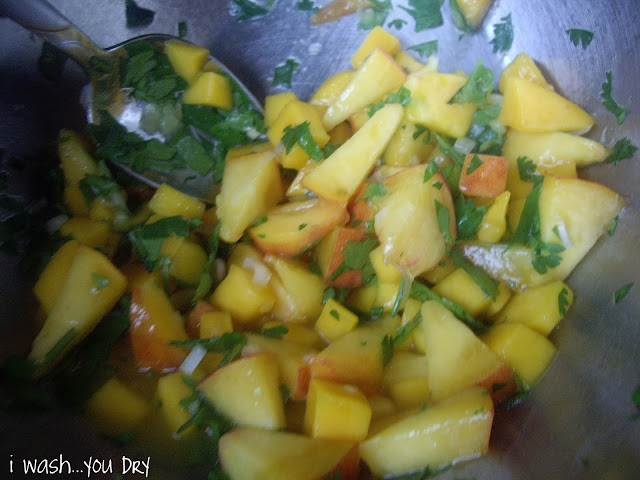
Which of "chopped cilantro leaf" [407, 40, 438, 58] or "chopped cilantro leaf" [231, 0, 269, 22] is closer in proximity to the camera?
"chopped cilantro leaf" [407, 40, 438, 58]

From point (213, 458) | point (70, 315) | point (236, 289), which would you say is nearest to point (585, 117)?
point (236, 289)

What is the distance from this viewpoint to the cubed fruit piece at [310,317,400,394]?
5.52 ft

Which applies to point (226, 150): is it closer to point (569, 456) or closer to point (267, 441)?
point (267, 441)

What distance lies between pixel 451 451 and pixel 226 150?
165 centimetres

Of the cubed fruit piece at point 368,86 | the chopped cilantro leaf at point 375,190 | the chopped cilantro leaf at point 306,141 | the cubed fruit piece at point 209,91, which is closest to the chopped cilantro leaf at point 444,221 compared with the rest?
the chopped cilantro leaf at point 375,190

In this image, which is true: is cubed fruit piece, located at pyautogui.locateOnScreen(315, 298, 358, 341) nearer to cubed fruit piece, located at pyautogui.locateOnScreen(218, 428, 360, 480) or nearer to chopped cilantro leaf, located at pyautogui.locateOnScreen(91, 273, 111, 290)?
cubed fruit piece, located at pyautogui.locateOnScreen(218, 428, 360, 480)

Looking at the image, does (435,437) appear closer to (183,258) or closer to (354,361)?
(354,361)

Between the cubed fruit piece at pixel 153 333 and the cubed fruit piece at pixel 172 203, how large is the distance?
1.41 feet

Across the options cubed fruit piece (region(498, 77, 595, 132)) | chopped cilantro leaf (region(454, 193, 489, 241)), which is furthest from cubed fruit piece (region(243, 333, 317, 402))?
cubed fruit piece (region(498, 77, 595, 132))

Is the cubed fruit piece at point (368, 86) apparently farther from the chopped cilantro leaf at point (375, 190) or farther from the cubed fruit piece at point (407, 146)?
the chopped cilantro leaf at point (375, 190)

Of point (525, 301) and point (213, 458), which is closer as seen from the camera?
point (213, 458)

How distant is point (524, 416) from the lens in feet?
5.48

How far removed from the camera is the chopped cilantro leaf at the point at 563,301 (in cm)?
177

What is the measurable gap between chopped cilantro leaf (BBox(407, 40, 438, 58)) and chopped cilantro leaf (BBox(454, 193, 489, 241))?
0.92 metres
